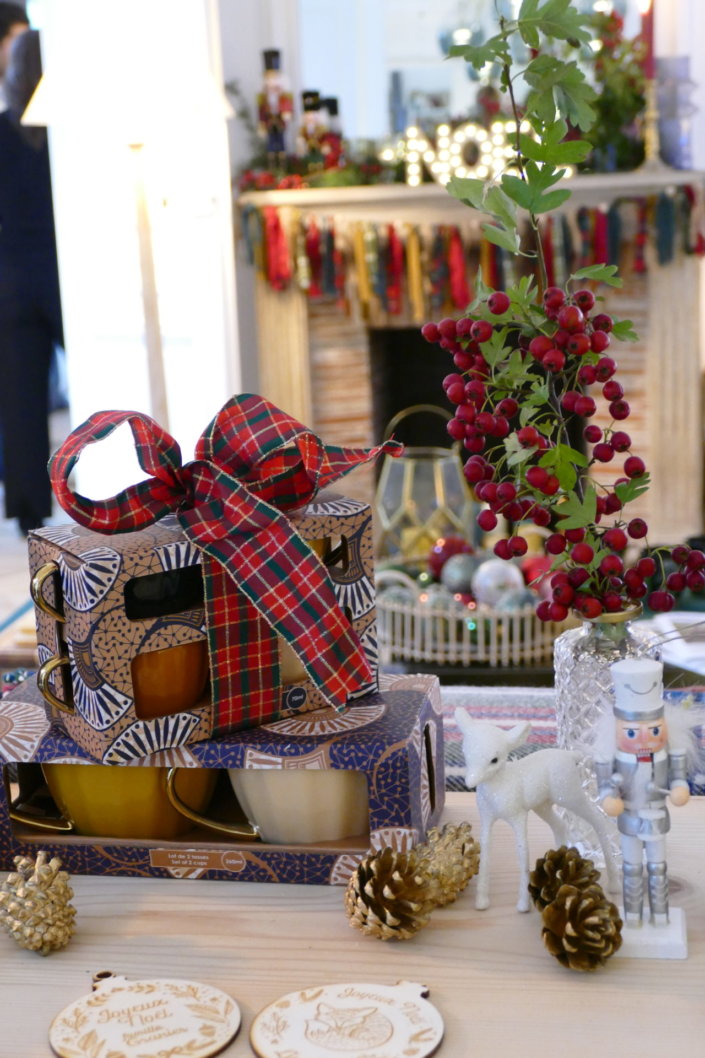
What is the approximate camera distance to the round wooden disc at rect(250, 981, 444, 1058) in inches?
25.0

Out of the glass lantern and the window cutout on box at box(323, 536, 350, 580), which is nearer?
the window cutout on box at box(323, 536, 350, 580)

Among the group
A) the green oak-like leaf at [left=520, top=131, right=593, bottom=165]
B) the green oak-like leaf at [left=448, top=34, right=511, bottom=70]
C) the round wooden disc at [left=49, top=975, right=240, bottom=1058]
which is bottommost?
the round wooden disc at [left=49, top=975, right=240, bottom=1058]

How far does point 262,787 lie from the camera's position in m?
0.81

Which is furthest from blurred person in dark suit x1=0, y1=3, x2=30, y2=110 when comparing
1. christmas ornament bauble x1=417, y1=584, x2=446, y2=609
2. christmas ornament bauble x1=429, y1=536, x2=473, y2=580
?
christmas ornament bauble x1=417, y1=584, x2=446, y2=609

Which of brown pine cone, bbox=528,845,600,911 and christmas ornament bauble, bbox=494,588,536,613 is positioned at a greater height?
brown pine cone, bbox=528,845,600,911

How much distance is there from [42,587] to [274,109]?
348 centimetres

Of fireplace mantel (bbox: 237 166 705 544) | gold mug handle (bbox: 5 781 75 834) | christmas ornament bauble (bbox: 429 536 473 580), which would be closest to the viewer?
gold mug handle (bbox: 5 781 75 834)

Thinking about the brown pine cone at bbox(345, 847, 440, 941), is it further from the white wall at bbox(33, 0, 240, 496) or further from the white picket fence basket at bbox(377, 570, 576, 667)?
the white wall at bbox(33, 0, 240, 496)

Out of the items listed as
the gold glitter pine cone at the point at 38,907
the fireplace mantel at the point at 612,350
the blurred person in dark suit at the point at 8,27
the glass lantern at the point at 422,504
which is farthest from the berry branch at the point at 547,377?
the blurred person in dark suit at the point at 8,27

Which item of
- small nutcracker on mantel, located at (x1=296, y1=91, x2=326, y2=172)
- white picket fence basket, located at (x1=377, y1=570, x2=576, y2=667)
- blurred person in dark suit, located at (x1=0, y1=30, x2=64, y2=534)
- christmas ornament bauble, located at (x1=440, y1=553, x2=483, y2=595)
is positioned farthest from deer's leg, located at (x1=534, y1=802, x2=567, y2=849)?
small nutcracker on mantel, located at (x1=296, y1=91, x2=326, y2=172)

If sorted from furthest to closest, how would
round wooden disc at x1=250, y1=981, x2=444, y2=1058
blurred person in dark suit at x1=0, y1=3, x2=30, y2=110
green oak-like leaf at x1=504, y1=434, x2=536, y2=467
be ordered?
1. blurred person in dark suit at x1=0, y1=3, x2=30, y2=110
2. green oak-like leaf at x1=504, y1=434, x2=536, y2=467
3. round wooden disc at x1=250, y1=981, x2=444, y2=1058

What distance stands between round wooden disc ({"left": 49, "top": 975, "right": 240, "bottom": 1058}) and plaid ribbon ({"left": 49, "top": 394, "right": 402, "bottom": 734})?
7.3 inches

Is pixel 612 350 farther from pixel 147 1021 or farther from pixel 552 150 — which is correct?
pixel 147 1021

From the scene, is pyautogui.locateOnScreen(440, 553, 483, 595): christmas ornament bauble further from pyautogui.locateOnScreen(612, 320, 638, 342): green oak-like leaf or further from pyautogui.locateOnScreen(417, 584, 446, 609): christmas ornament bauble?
pyautogui.locateOnScreen(612, 320, 638, 342): green oak-like leaf
